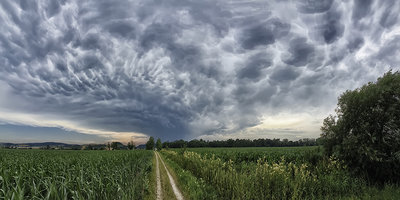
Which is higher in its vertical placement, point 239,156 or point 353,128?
point 353,128

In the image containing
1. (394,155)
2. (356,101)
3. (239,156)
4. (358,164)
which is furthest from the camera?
(239,156)

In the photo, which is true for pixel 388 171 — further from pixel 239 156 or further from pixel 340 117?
pixel 239 156

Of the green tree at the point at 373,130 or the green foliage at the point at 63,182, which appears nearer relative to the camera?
the green foliage at the point at 63,182

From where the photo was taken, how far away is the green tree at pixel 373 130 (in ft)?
36.2

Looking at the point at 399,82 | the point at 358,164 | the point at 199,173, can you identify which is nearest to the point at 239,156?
the point at 199,173

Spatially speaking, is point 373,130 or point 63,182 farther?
point 373,130

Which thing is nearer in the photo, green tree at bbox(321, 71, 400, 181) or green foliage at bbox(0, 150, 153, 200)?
green foliage at bbox(0, 150, 153, 200)

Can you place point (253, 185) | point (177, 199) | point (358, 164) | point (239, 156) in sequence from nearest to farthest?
point (253, 185) → point (177, 199) → point (358, 164) → point (239, 156)

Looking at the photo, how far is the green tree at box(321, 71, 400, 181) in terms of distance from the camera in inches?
434

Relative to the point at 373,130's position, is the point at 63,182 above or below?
below

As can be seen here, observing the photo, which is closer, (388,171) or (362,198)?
(362,198)

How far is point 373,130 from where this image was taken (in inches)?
458

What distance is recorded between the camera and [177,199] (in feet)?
30.6

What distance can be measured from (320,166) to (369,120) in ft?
13.1
